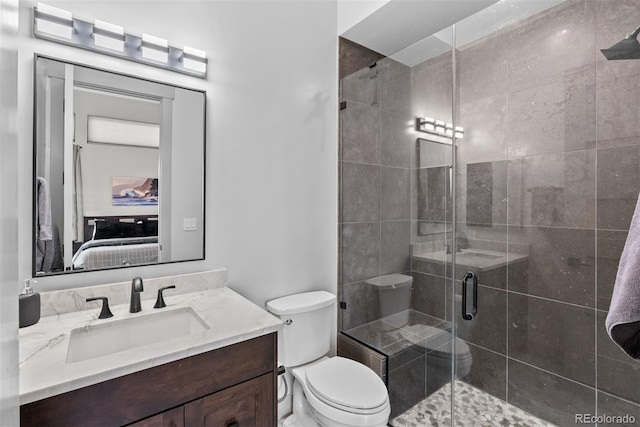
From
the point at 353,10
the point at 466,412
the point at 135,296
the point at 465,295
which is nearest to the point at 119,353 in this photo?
the point at 135,296

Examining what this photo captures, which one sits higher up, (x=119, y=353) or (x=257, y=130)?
(x=257, y=130)

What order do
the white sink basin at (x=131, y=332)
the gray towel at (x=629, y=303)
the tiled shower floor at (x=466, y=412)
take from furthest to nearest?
1. the tiled shower floor at (x=466, y=412)
2. the white sink basin at (x=131, y=332)
3. the gray towel at (x=629, y=303)

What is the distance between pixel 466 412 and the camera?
66.8 inches

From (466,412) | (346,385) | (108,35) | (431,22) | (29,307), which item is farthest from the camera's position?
(431,22)

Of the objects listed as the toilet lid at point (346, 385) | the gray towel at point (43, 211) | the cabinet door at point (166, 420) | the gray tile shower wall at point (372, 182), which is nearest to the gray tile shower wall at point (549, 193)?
the gray tile shower wall at point (372, 182)

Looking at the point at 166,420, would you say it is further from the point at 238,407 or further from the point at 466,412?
the point at 466,412

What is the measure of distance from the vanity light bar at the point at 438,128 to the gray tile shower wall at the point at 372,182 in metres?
0.08

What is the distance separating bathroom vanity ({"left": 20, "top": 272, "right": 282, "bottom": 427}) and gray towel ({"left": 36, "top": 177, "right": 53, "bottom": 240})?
1.03ft

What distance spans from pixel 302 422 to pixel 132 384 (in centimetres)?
110

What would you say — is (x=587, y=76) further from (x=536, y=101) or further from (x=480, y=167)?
(x=480, y=167)

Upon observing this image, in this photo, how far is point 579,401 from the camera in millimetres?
1457

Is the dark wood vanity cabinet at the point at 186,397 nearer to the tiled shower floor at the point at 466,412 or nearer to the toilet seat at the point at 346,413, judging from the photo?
the toilet seat at the point at 346,413

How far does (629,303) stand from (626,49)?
1237mm

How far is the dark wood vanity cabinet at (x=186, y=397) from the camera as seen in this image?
0.80 metres
